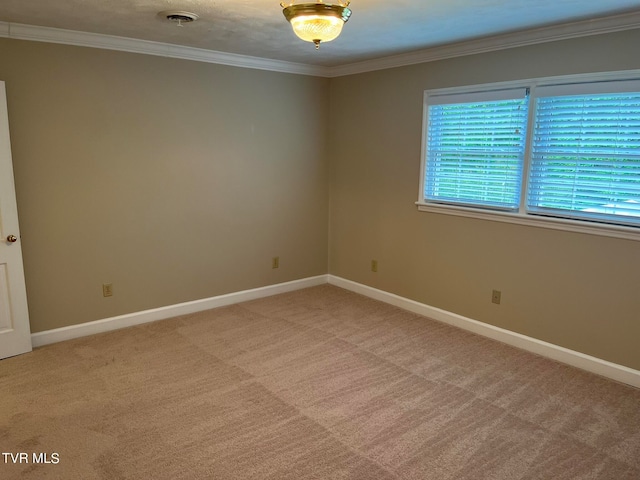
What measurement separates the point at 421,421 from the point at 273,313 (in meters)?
2.11

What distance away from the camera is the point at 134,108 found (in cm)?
395

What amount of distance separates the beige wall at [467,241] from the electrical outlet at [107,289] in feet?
8.25

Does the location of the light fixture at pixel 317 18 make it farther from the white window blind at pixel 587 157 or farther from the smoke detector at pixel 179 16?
the white window blind at pixel 587 157

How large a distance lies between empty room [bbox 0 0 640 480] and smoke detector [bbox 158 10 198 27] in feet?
0.08

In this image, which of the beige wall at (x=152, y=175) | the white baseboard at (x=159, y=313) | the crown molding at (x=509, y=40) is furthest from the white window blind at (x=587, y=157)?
the white baseboard at (x=159, y=313)

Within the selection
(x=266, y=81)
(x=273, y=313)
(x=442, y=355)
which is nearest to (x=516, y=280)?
(x=442, y=355)

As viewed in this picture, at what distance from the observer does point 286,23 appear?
10.4 ft

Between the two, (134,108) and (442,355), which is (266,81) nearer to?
(134,108)

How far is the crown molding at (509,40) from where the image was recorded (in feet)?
9.88

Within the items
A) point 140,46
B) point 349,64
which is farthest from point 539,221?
point 140,46

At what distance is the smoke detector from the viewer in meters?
2.93

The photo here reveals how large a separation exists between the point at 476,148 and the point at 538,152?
21.8 inches

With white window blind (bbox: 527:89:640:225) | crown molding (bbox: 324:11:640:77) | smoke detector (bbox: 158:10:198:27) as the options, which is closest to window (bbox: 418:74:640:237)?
white window blind (bbox: 527:89:640:225)

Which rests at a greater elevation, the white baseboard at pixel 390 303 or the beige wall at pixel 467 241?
the beige wall at pixel 467 241
